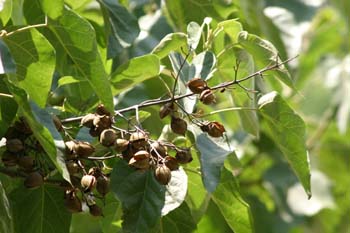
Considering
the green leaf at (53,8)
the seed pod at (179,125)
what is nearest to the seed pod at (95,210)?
the seed pod at (179,125)

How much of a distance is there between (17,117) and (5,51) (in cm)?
16

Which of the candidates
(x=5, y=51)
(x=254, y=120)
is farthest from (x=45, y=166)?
(x=254, y=120)

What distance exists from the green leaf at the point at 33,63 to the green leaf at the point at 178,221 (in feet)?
0.85

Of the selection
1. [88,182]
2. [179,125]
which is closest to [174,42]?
[179,125]

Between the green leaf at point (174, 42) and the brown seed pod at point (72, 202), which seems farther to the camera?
the green leaf at point (174, 42)

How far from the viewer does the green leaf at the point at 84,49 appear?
4.11 ft

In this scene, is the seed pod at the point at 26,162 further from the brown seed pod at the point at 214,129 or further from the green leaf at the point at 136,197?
the brown seed pod at the point at 214,129

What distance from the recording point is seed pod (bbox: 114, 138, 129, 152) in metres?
1.22

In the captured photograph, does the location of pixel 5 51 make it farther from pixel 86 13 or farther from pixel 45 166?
pixel 86 13

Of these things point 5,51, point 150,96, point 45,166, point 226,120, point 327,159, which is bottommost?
point 327,159

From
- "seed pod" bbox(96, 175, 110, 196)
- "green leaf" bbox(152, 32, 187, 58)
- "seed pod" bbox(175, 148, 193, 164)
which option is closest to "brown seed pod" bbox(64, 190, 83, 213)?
"seed pod" bbox(96, 175, 110, 196)

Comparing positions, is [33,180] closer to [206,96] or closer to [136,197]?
[136,197]

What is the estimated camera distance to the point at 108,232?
4.49 feet

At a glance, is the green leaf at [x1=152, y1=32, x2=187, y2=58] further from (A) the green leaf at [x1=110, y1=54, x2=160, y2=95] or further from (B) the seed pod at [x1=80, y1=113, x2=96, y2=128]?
(B) the seed pod at [x1=80, y1=113, x2=96, y2=128]
